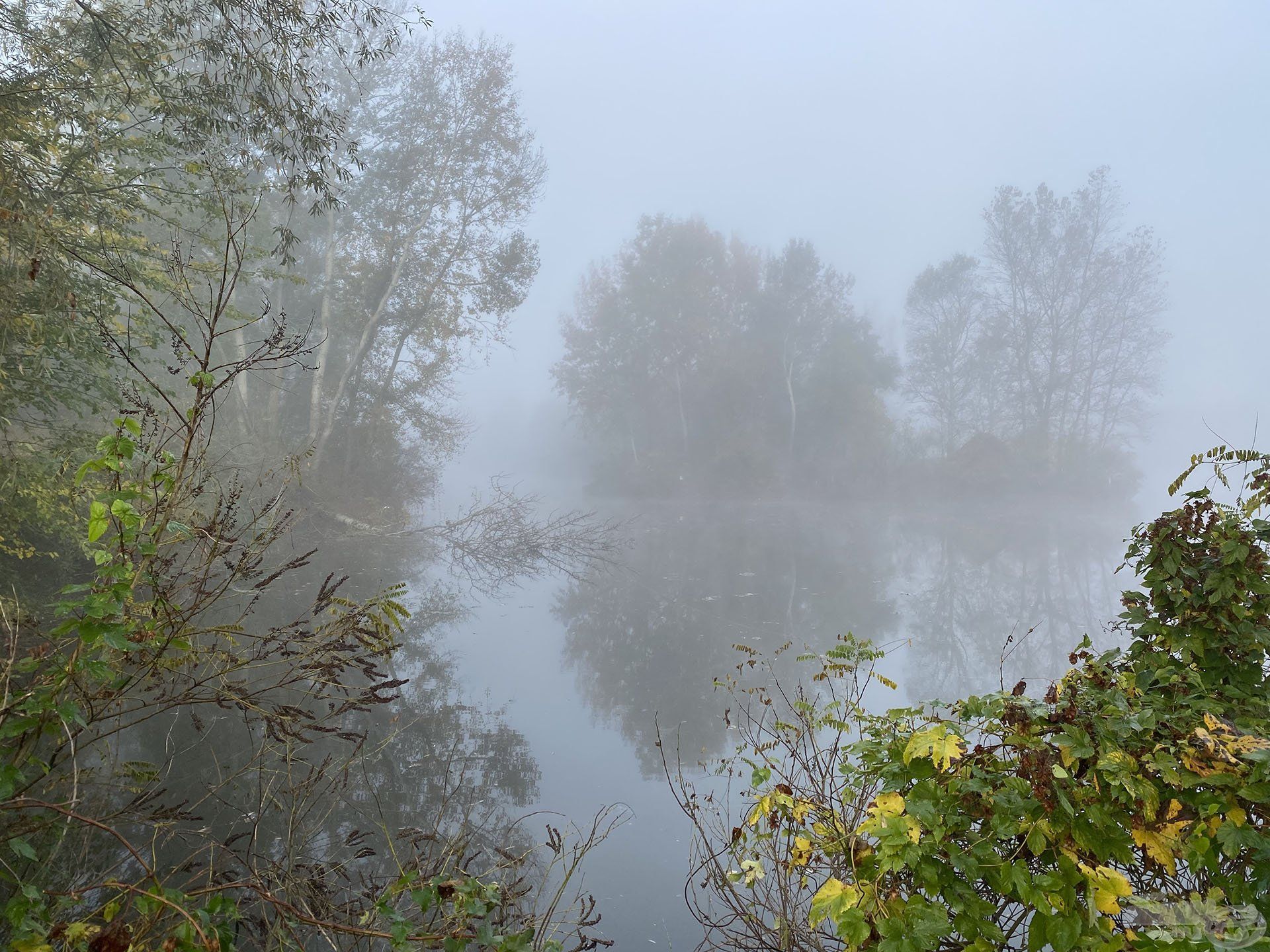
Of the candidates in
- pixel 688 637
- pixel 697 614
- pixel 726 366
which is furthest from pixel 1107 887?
pixel 726 366

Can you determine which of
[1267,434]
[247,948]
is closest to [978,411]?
[1267,434]

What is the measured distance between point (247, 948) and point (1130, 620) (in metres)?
4.02

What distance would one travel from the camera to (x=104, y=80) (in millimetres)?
6707

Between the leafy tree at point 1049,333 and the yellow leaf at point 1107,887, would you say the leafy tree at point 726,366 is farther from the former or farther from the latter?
the yellow leaf at point 1107,887

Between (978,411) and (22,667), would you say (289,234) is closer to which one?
(22,667)

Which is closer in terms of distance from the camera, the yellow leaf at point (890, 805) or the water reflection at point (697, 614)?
the yellow leaf at point (890, 805)

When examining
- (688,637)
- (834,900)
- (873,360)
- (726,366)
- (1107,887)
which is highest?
(873,360)

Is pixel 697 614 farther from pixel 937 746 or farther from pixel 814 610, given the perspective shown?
pixel 937 746

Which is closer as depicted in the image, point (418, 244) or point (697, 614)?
point (697, 614)

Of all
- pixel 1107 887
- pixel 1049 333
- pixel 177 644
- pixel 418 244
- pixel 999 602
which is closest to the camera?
pixel 1107 887

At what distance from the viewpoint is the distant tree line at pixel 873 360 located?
31.0m

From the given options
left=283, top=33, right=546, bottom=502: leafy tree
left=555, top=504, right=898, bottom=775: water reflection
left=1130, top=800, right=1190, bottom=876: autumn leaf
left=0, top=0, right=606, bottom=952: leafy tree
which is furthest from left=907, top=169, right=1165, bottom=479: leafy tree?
left=1130, top=800, right=1190, bottom=876: autumn leaf

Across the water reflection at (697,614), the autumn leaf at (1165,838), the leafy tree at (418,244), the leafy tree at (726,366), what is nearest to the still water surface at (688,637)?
the water reflection at (697,614)

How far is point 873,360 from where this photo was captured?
32.3 metres
